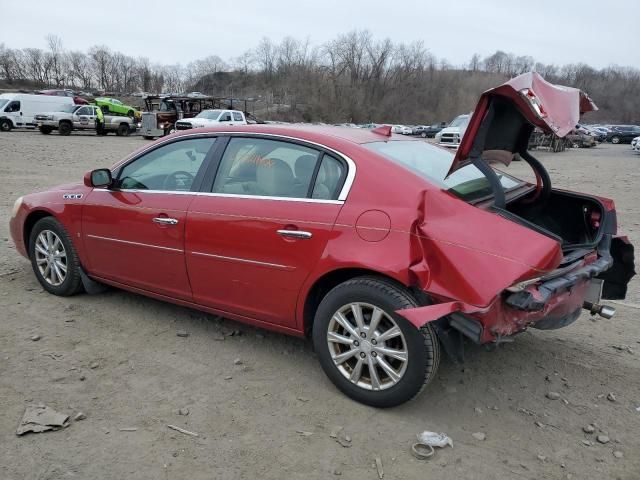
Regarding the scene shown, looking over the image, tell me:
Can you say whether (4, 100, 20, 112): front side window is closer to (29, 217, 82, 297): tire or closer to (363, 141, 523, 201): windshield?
(29, 217, 82, 297): tire

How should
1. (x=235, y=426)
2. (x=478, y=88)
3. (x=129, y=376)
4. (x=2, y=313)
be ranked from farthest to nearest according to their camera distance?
(x=478, y=88) < (x=2, y=313) < (x=129, y=376) < (x=235, y=426)

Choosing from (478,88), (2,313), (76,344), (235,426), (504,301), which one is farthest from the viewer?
(478,88)

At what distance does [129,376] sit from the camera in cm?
343

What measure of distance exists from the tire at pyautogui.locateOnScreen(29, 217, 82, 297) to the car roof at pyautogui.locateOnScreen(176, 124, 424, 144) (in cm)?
167

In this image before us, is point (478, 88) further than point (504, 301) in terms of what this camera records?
Yes

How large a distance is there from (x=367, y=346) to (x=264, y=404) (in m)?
0.70

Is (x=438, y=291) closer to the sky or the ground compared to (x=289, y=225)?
closer to the ground

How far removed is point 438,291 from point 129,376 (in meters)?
2.02

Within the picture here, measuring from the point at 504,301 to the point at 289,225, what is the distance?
131cm

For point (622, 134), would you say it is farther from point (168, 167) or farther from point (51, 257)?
point (51, 257)

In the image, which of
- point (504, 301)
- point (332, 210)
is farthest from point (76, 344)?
point (504, 301)

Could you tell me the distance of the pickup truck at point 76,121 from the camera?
30.0 metres

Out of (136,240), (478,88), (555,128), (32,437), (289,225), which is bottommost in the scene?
(32,437)

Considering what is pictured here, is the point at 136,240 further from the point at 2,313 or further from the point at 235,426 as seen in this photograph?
the point at 235,426
